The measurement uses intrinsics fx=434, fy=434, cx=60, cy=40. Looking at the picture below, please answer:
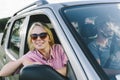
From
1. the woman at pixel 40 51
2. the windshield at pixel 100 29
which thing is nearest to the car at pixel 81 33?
the windshield at pixel 100 29

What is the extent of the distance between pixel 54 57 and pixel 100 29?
47 centimetres

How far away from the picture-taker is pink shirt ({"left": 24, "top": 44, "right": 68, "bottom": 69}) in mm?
3594

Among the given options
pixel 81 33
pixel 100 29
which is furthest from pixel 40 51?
pixel 100 29

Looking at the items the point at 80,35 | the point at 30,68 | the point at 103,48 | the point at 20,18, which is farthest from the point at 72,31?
the point at 20,18

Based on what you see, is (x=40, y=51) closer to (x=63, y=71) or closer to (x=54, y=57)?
(x=54, y=57)

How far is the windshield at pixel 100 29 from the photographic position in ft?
11.3

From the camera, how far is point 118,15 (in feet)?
13.3

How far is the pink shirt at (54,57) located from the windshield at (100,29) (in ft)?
0.79

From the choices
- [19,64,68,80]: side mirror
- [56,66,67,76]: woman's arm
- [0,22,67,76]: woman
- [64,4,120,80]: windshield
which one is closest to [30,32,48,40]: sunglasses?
[0,22,67,76]: woman

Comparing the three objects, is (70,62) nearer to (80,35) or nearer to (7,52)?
(80,35)

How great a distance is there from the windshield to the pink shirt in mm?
240

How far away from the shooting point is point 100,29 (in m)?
3.78

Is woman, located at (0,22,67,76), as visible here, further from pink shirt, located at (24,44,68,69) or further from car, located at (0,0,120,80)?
car, located at (0,0,120,80)

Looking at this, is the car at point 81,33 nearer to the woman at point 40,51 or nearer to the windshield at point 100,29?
the windshield at point 100,29
